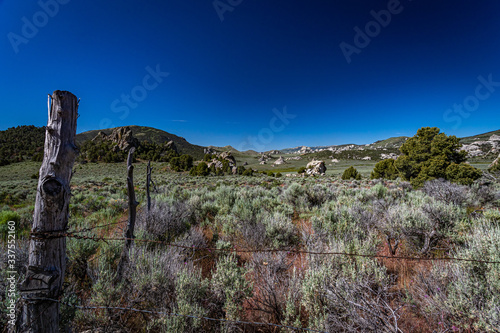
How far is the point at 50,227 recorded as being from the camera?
1.49 meters

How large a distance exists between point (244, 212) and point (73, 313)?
4191mm

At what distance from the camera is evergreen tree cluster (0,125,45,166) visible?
48.2 m

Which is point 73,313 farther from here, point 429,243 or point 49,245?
point 429,243

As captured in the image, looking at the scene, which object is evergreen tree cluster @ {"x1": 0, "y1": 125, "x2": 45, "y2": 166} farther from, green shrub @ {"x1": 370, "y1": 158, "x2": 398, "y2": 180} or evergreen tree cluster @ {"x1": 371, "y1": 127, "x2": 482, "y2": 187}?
green shrub @ {"x1": 370, "y1": 158, "x2": 398, "y2": 180}

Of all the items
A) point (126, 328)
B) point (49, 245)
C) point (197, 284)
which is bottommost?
point (126, 328)

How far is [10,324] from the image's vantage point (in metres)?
1.58

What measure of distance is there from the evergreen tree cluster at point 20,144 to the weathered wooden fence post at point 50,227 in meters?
69.7

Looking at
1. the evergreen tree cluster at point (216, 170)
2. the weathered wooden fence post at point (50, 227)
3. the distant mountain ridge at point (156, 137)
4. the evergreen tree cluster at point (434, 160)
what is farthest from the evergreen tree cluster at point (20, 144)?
the evergreen tree cluster at point (434, 160)

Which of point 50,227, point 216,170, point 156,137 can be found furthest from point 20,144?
point 50,227

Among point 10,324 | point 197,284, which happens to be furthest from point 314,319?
point 10,324

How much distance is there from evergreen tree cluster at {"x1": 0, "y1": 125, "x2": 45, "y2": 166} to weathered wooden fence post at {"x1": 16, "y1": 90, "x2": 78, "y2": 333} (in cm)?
6965

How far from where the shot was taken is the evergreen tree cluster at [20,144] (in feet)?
158

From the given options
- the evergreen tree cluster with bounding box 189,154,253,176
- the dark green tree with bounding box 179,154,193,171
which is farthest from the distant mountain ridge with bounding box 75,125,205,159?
the evergreen tree cluster with bounding box 189,154,253,176

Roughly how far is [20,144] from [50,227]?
279ft
